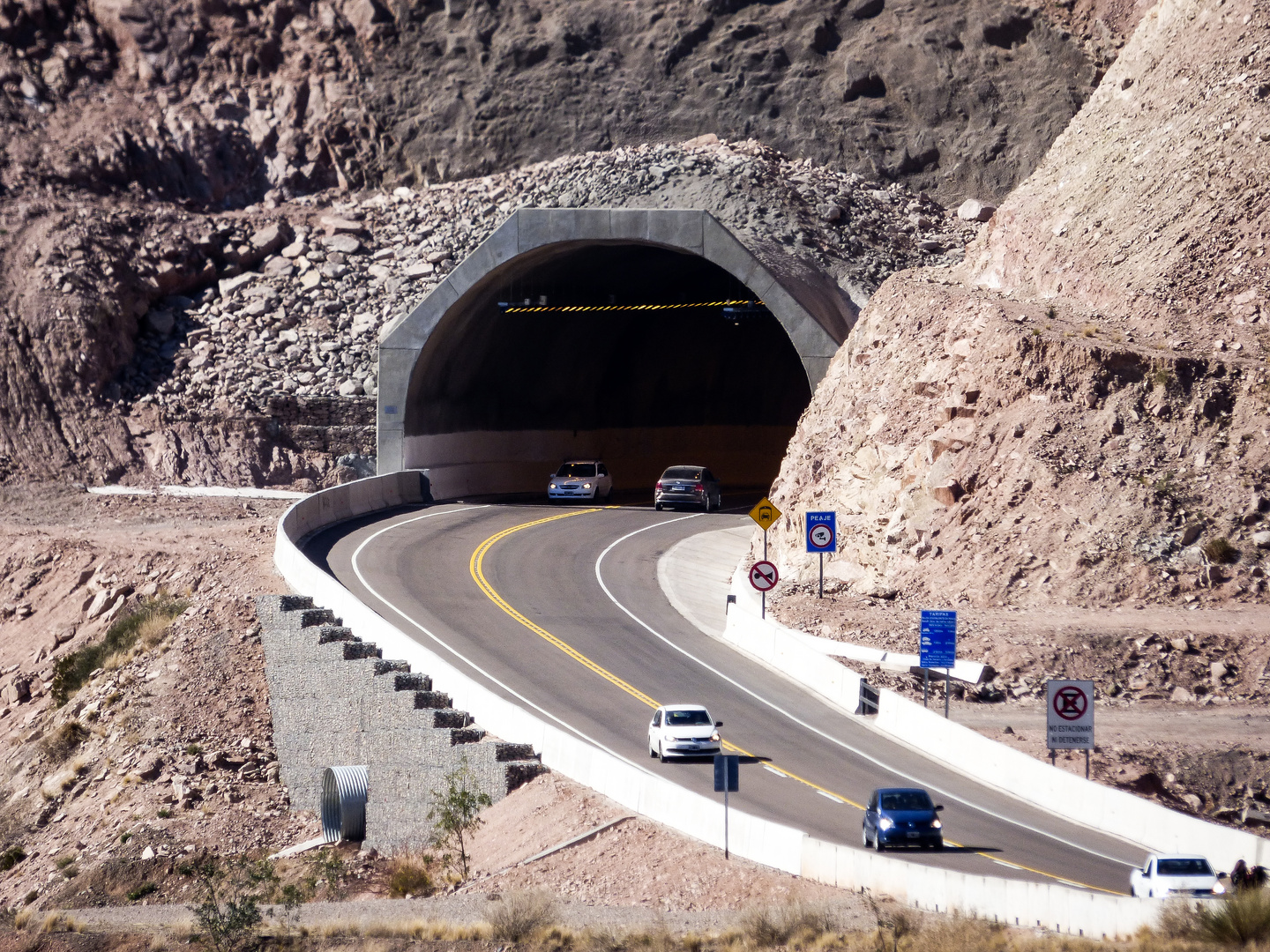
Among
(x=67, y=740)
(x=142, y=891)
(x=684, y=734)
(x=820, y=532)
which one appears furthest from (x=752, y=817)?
(x=67, y=740)

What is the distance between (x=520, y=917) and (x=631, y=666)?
11.6m

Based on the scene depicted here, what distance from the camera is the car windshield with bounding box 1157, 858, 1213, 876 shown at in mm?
15328

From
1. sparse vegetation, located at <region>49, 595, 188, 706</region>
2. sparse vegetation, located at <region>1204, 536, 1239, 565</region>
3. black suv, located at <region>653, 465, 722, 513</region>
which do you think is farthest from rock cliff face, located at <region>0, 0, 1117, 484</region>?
sparse vegetation, located at <region>1204, 536, 1239, 565</region>

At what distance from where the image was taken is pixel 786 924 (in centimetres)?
1510

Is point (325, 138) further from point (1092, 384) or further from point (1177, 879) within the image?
point (1177, 879)

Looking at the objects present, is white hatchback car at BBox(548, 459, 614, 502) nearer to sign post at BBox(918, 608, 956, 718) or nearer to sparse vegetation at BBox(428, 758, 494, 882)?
sign post at BBox(918, 608, 956, 718)

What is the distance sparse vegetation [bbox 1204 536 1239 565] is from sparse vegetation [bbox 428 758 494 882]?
15.1 meters

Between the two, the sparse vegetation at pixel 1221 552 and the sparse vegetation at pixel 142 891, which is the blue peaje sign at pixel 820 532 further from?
the sparse vegetation at pixel 142 891

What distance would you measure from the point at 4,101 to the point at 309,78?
12.7m

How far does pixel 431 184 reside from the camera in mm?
62281

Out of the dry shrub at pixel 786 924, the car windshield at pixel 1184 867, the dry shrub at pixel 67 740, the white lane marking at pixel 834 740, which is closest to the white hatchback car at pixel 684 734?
the white lane marking at pixel 834 740

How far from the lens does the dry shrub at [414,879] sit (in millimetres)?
20969

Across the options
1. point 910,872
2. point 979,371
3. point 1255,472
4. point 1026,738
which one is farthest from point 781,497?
point 910,872

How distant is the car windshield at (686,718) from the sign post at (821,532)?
29.9ft
